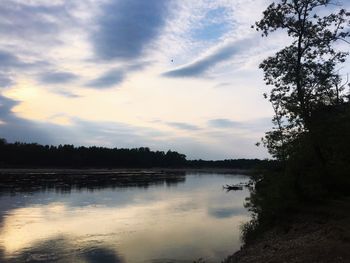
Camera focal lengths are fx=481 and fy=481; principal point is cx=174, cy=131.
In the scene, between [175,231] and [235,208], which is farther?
[235,208]

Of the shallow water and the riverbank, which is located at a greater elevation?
the riverbank

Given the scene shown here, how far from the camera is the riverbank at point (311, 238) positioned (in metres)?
15.2

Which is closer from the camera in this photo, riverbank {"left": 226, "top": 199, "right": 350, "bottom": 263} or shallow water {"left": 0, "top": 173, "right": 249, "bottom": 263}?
riverbank {"left": 226, "top": 199, "right": 350, "bottom": 263}

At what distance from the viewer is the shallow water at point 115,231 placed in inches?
1100

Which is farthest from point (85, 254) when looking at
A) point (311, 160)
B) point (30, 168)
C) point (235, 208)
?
point (30, 168)

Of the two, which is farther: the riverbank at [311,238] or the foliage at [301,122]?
the foliage at [301,122]

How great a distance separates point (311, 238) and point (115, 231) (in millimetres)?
21596

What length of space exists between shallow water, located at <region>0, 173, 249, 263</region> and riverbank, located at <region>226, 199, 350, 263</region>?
16.2 ft

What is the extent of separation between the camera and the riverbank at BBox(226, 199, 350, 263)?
597 inches

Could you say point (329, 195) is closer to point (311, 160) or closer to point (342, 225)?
point (311, 160)

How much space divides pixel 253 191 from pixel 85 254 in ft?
38.8

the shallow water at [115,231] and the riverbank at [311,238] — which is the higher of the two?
the riverbank at [311,238]

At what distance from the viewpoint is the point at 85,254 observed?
28094 mm

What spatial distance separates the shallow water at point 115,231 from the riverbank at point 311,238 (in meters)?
4.95
